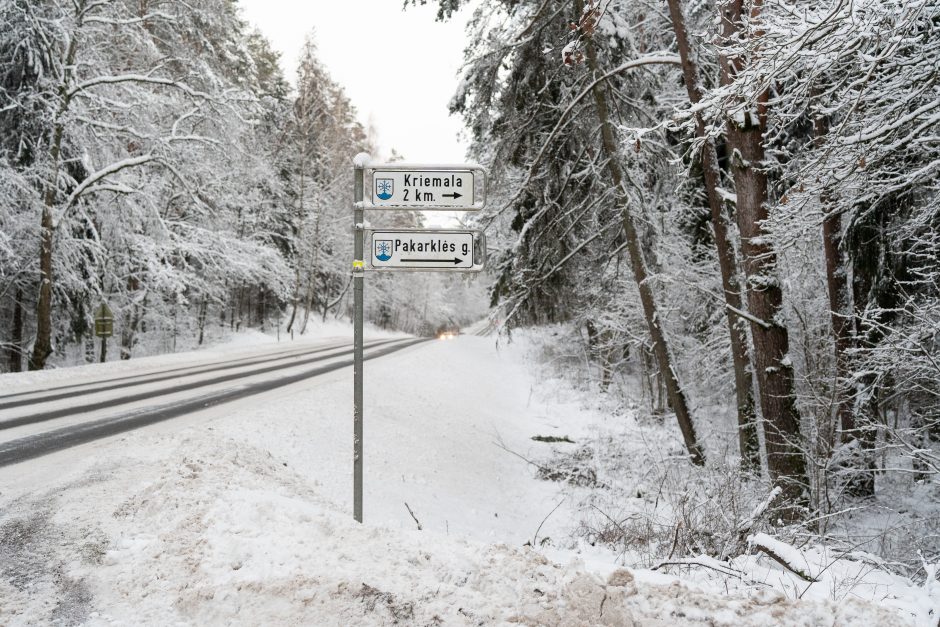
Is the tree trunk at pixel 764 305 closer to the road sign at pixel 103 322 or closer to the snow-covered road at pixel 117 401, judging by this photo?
the snow-covered road at pixel 117 401

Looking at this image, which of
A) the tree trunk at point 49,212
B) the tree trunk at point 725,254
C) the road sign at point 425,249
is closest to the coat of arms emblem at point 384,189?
the road sign at point 425,249

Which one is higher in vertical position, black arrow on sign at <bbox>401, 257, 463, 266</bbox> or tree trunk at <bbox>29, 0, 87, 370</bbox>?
tree trunk at <bbox>29, 0, 87, 370</bbox>

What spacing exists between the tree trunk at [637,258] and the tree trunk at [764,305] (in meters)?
1.95

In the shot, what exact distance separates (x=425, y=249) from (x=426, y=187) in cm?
48

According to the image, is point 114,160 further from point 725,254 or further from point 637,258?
point 725,254

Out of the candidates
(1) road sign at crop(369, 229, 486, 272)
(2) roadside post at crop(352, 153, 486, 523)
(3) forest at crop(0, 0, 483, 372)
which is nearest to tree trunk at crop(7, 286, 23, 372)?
(3) forest at crop(0, 0, 483, 372)

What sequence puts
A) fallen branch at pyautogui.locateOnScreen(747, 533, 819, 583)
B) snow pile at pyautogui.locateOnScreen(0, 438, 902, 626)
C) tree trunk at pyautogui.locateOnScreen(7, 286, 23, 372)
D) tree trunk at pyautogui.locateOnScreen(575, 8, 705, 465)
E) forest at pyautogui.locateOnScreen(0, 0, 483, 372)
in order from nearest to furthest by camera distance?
snow pile at pyautogui.locateOnScreen(0, 438, 902, 626), fallen branch at pyautogui.locateOnScreen(747, 533, 819, 583), tree trunk at pyautogui.locateOnScreen(575, 8, 705, 465), forest at pyautogui.locateOnScreen(0, 0, 483, 372), tree trunk at pyautogui.locateOnScreen(7, 286, 23, 372)

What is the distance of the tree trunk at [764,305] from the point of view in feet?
20.0

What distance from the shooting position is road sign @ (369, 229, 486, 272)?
401cm

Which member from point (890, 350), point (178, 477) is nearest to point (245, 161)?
point (178, 477)

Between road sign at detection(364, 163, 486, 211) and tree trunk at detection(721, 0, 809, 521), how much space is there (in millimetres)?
3858

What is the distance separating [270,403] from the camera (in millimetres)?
8078

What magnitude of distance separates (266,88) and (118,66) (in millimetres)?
14897

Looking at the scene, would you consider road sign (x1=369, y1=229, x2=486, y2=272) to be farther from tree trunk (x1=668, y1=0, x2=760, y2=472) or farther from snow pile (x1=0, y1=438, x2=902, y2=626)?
tree trunk (x1=668, y1=0, x2=760, y2=472)
